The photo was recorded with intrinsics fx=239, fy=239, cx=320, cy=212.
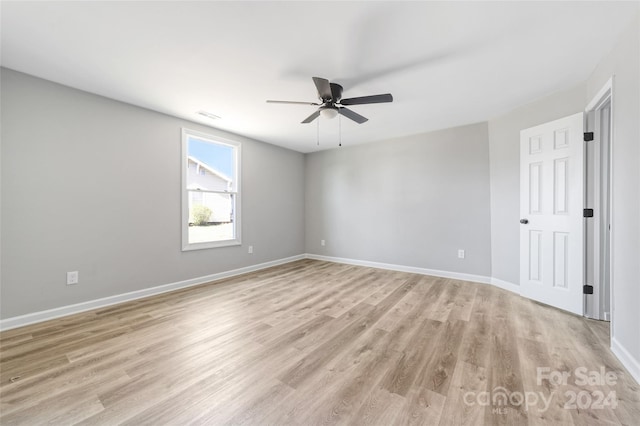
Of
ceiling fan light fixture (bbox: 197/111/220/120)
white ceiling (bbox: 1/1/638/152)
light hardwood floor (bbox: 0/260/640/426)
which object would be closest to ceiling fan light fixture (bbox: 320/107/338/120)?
white ceiling (bbox: 1/1/638/152)

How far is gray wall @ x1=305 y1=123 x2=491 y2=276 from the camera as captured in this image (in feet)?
12.5

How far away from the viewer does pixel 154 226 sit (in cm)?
327

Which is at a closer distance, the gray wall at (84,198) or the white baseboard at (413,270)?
the gray wall at (84,198)

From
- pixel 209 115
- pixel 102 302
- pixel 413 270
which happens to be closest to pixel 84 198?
pixel 102 302

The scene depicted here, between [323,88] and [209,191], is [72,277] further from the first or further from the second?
[323,88]

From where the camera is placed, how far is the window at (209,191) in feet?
12.0

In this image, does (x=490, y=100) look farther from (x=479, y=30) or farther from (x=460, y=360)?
(x=460, y=360)

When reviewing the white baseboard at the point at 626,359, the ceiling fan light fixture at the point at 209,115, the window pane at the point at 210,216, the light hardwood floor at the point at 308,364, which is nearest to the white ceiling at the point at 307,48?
the ceiling fan light fixture at the point at 209,115

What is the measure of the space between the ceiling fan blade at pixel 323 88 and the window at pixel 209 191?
241 centimetres

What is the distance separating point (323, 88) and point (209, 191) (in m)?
2.66

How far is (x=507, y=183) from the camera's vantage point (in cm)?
340

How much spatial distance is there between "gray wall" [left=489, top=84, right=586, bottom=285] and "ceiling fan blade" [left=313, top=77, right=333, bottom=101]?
2.70 meters

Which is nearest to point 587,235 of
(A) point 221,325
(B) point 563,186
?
(B) point 563,186

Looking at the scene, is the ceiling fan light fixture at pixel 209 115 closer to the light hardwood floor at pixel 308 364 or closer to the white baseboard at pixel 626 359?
the light hardwood floor at pixel 308 364
